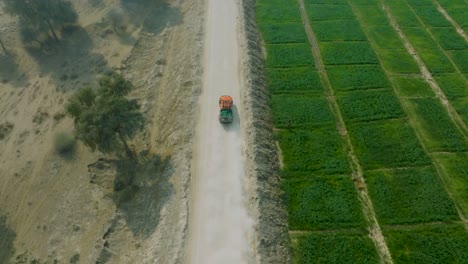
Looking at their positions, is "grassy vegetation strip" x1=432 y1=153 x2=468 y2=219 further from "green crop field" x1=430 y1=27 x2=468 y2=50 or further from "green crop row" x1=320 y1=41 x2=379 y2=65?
"green crop field" x1=430 y1=27 x2=468 y2=50

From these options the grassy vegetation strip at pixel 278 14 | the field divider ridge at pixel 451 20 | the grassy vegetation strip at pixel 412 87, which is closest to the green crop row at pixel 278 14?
the grassy vegetation strip at pixel 278 14

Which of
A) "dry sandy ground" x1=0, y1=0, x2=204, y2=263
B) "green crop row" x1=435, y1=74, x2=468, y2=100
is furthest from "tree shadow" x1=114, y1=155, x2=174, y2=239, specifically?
"green crop row" x1=435, y1=74, x2=468, y2=100

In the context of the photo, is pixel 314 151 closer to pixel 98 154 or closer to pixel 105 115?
pixel 105 115

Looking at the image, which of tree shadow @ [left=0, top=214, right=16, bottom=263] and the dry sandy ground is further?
tree shadow @ [left=0, top=214, right=16, bottom=263]

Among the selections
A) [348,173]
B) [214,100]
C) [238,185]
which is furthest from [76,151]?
[348,173]

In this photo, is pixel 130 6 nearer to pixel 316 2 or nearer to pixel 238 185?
pixel 316 2

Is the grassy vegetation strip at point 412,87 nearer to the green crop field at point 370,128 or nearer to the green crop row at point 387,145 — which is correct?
the green crop field at point 370,128
